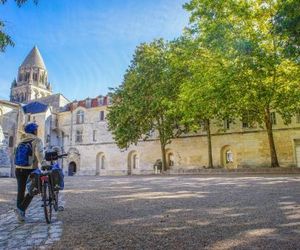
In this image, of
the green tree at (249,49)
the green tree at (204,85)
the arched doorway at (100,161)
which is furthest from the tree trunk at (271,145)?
the arched doorway at (100,161)

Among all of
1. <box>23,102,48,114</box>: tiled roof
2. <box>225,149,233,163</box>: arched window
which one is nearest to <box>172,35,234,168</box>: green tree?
<box>225,149,233,163</box>: arched window

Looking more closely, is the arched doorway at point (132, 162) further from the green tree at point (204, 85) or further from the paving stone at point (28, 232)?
the paving stone at point (28, 232)

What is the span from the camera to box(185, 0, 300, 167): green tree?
1917 centimetres

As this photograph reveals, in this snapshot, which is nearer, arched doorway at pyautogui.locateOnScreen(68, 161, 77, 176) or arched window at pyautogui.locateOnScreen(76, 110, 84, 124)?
arched doorway at pyautogui.locateOnScreen(68, 161, 77, 176)

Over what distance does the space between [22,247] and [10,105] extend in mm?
40237

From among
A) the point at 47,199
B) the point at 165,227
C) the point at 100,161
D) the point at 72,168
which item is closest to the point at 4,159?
the point at 72,168

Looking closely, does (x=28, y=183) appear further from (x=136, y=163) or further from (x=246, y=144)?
(x=136, y=163)

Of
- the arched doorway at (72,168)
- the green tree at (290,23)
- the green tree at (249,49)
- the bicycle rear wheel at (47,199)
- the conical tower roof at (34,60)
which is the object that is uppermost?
the conical tower roof at (34,60)

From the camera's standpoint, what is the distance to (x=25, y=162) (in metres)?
5.54

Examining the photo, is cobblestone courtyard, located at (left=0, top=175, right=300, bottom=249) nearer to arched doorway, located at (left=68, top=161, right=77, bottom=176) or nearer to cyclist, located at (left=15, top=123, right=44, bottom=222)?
cyclist, located at (left=15, top=123, right=44, bottom=222)

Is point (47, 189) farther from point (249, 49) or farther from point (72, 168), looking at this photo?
point (72, 168)

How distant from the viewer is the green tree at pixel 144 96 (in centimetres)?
2900

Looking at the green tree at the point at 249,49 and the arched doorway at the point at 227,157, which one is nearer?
the green tree at the point at 249,49

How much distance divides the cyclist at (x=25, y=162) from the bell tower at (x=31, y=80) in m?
76.1
